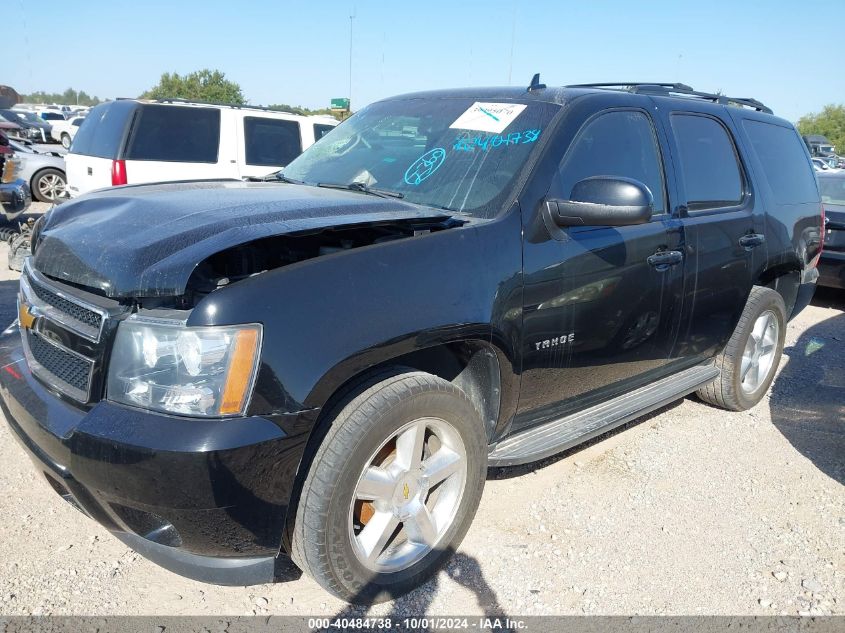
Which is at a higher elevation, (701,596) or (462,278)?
(462,278)

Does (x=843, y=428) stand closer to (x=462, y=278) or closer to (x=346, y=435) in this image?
(x=462, y=278)

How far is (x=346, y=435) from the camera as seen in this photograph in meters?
2.17

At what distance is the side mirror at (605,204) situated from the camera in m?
2.68

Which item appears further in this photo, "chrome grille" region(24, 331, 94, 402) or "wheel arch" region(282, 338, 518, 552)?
"wheel arch" region(282, 338, 518, 552)

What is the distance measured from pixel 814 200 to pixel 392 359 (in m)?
4.03

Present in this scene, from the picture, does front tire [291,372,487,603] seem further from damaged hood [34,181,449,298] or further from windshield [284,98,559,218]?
windshield [284,98,559,218]

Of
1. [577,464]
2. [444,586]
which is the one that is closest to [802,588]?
[577,464]

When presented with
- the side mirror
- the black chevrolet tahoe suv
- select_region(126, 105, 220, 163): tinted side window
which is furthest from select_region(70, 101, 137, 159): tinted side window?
the side mirror

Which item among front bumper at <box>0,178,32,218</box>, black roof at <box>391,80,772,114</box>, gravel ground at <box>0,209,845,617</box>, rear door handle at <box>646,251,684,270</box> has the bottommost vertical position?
gravel ground at <box>0,209,845,617</box>

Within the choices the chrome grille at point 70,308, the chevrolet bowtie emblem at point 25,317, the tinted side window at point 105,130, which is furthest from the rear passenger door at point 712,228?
the tinted side window at point 105,130

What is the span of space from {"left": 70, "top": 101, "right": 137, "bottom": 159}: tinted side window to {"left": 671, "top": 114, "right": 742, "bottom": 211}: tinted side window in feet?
20.1

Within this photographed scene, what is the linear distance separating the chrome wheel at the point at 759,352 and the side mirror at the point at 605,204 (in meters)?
2.15

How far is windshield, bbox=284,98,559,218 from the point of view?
2883 mm

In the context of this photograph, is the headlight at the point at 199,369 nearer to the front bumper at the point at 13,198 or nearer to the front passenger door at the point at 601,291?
the front passenger door at the point at 601,291
